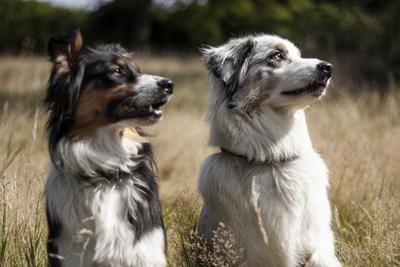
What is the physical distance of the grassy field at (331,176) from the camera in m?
4.59

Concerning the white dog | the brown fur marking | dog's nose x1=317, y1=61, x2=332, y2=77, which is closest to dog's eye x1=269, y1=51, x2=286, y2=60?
the white dog

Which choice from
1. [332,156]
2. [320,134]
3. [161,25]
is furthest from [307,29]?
[332,156]

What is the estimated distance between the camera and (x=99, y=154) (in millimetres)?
4105

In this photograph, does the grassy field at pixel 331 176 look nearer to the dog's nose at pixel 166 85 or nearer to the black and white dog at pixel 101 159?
the black and white dog at pixel 101 159

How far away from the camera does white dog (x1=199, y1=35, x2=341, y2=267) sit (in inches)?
174

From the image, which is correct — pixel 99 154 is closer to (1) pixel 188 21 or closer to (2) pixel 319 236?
(2) pixel 319 236

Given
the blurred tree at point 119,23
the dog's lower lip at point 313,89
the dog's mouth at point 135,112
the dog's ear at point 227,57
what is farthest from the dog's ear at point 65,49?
the blurred tree at point 119,23

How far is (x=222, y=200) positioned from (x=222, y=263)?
20.1 inches

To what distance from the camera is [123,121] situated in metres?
4.11

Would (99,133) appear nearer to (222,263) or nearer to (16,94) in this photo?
(222,263)

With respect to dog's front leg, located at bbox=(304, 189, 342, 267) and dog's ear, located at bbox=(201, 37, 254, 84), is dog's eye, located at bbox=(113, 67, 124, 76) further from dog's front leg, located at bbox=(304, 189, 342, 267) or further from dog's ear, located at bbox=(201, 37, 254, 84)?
dog's front leg, located at bbox=(304, 189, 342, 267)

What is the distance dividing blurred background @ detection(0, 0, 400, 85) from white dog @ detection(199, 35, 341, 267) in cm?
1630

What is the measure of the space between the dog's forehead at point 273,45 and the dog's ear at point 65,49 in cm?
140

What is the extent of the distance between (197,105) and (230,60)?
9243mm
